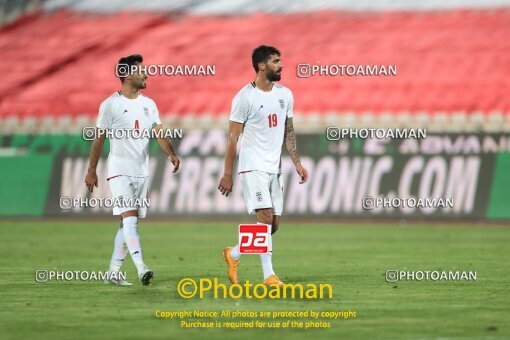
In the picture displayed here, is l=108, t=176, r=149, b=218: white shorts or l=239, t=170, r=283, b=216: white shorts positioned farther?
l=108, t=176, r=149, b=218: white shorts

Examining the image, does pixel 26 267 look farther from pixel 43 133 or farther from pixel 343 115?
pixel 343 115

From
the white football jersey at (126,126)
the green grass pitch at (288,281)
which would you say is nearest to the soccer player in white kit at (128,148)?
the white football jersey at (126,126)

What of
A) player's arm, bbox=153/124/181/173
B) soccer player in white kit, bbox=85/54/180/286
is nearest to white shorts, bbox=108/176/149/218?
soccer player in white kit, bbox=85/54/180/286

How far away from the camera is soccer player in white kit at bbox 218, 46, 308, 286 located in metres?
12.9

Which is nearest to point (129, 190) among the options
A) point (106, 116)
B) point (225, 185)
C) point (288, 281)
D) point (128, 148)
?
point (128, 148)

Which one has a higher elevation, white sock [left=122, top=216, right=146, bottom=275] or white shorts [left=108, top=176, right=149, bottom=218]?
white shorts [left=108, top=176, right=149, bottom=218]

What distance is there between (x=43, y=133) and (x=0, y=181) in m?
1.51

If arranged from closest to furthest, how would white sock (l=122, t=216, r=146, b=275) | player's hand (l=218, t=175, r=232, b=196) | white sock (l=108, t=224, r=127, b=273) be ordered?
player's hand (l=218, t=175, r=232, b=196) → white sock (l=122, t=216, r=146, b=275) → white sock (l=108, t=224, r=127, b=273)

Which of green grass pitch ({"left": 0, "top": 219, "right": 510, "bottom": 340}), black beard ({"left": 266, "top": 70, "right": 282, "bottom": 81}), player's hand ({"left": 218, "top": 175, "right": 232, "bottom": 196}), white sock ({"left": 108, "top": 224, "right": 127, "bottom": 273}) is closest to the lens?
green grass pitch ({"left": 0, "top": 219, "right": 510, "bottom": 340})

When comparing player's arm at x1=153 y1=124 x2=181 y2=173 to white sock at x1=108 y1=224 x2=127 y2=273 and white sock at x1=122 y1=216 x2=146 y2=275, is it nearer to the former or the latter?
white sock at x1=122 y1=216 x2=146 y2=275

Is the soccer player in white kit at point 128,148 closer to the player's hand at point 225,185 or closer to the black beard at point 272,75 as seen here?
the player's hand at point 225,185

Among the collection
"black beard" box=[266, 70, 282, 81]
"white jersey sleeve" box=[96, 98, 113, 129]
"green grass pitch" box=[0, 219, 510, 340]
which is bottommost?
"green grass pitch" box=[0, 219, 510, 340]

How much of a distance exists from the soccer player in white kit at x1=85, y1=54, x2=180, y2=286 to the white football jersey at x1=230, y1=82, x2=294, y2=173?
0.92 meters

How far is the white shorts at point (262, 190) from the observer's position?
13.0 meters
